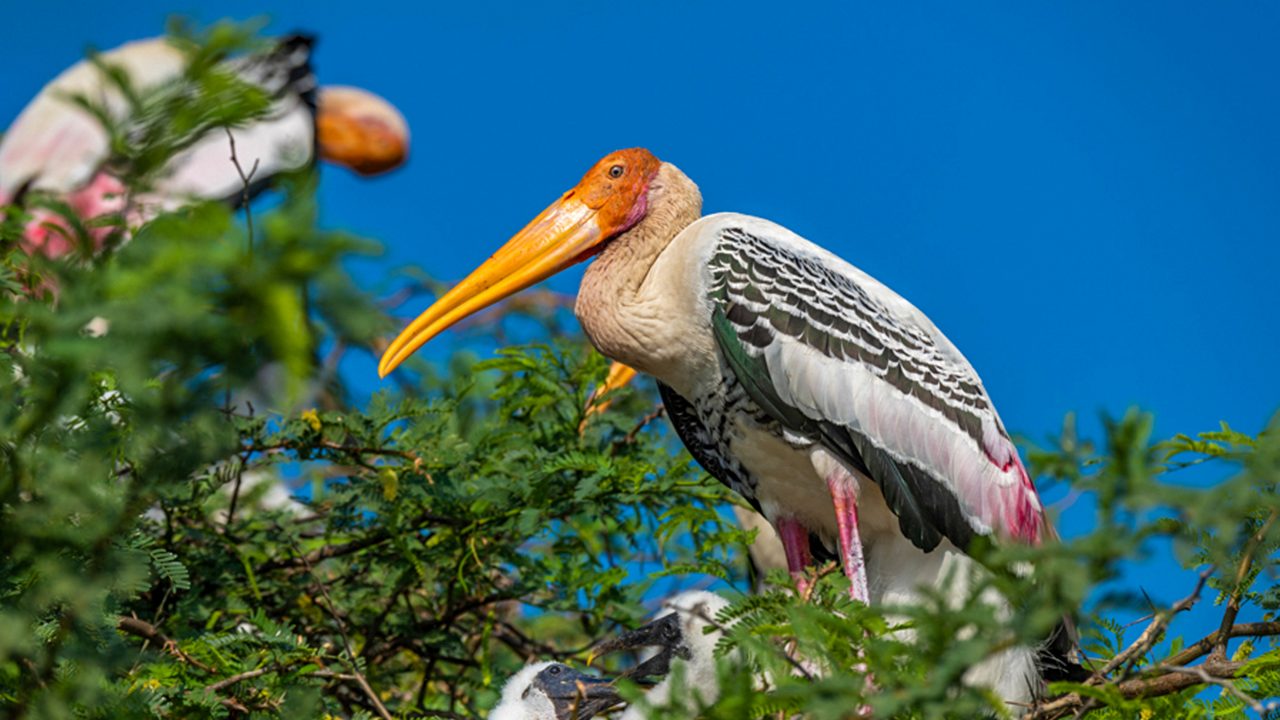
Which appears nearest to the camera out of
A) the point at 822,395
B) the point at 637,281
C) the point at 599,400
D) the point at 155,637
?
the point at 155,637

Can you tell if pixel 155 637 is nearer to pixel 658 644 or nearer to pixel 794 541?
pixel 658 644

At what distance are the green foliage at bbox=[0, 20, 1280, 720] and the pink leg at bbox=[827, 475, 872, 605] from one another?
219 millimetres

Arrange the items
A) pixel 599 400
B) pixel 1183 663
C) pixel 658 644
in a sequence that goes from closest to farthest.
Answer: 1. pixel 1183 663
2. pixel 658 644
3. pixel 599 400

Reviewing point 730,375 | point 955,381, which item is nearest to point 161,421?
point 730,375

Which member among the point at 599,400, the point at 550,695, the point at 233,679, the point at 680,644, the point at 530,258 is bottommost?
the point at 233,679

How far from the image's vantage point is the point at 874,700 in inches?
57.3

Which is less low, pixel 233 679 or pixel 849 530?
pixel 849 530

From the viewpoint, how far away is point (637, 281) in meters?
3.00

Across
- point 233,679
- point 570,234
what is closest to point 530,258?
point 570,234

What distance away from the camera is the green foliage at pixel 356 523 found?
1.13m

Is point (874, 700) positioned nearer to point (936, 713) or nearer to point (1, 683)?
point (936, 713)

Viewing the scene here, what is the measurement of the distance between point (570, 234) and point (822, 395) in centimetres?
70

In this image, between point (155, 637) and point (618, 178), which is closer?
point (155, 637)

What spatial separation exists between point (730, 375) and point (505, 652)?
1.05 m
